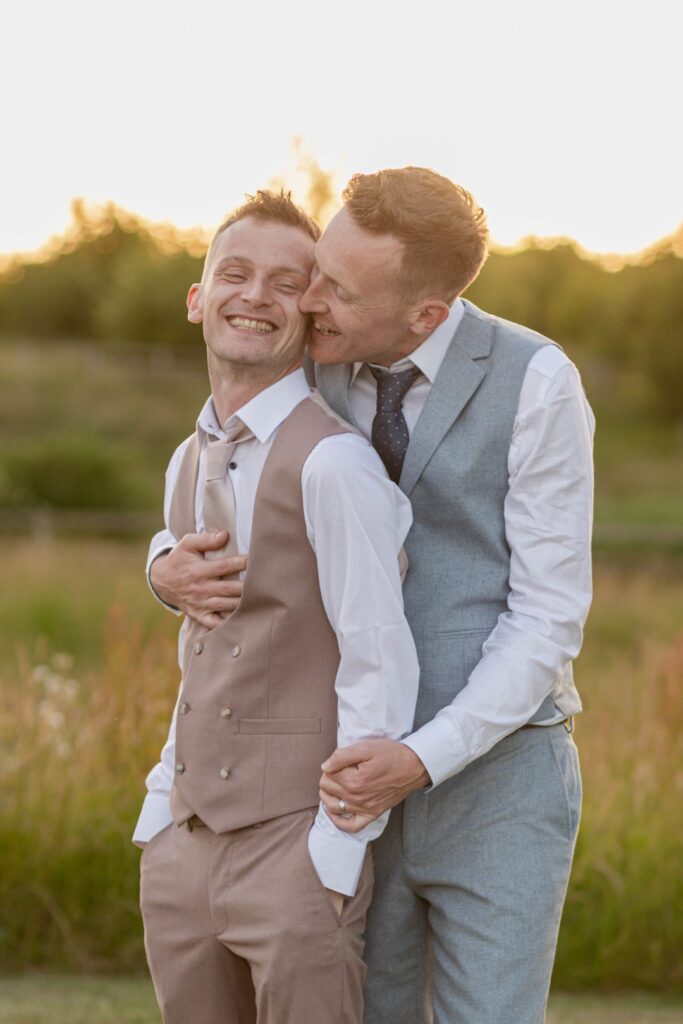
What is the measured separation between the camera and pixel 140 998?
4059 mm

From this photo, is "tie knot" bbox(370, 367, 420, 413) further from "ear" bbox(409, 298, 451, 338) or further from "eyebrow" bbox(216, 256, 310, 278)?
"eyebrow" bbox(216, 256, 310, 278)

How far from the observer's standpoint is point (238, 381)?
240 cm

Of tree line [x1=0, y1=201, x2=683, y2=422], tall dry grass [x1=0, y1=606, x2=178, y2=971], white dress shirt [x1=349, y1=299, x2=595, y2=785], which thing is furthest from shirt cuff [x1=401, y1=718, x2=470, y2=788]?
tree line [x1=0, y1=201, x2=683, y2=422]

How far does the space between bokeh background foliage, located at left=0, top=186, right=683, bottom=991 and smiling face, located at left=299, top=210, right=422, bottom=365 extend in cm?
230

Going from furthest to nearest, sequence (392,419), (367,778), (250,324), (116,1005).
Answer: (116,1005) < (392,419) < (250,324) < (367,778)

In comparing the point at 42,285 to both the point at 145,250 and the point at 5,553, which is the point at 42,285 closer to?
the point at 145,250

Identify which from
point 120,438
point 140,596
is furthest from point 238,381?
point 120,438

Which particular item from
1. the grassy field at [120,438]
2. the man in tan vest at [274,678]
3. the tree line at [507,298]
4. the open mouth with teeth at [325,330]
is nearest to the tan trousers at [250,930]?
the man in tan vest at [274,678]

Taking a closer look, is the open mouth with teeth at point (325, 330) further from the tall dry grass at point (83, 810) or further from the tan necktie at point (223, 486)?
the tall dry grass at point (83, 810)

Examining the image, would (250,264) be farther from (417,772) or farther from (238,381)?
(417,772)

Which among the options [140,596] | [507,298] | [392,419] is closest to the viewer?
[392,419]

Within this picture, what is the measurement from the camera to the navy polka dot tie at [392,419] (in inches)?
96.1

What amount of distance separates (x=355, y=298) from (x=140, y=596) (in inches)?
491

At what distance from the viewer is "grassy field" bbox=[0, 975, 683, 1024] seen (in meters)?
3.85
